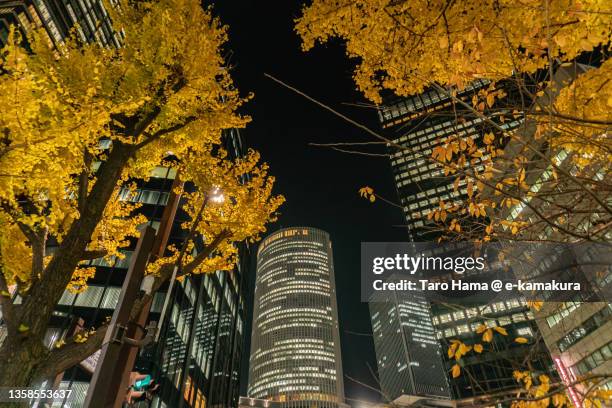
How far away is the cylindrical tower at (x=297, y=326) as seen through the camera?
139 metres

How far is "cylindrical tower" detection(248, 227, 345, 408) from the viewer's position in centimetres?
13925

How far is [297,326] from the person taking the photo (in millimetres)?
147250

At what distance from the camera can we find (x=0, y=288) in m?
4.59

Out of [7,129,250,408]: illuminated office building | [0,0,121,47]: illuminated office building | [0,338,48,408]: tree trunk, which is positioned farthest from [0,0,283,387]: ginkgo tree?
[0,0,121,47]: illuminated office building

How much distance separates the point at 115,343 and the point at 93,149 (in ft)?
13.3

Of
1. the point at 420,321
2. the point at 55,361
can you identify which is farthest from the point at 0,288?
the point at 420,321

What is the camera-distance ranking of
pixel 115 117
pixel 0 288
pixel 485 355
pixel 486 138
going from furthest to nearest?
1. pixel 485 355
2. pixel 115 117
3. pixel 486 138
4. pixel 0 288

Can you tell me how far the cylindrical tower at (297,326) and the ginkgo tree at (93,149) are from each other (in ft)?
489

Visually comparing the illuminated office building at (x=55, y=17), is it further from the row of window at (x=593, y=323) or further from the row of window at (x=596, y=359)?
the row of window at (x=596, y=359)

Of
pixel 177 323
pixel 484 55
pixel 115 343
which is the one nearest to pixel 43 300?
pixel 115 343

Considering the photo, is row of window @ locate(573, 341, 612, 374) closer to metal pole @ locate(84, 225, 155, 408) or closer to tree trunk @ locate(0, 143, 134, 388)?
metal pole @ locate(84, 225, 155, 408)

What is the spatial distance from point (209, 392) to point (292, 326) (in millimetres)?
124204

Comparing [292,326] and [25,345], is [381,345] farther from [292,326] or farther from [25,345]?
[25,345]

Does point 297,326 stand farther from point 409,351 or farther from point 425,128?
point 425,128
